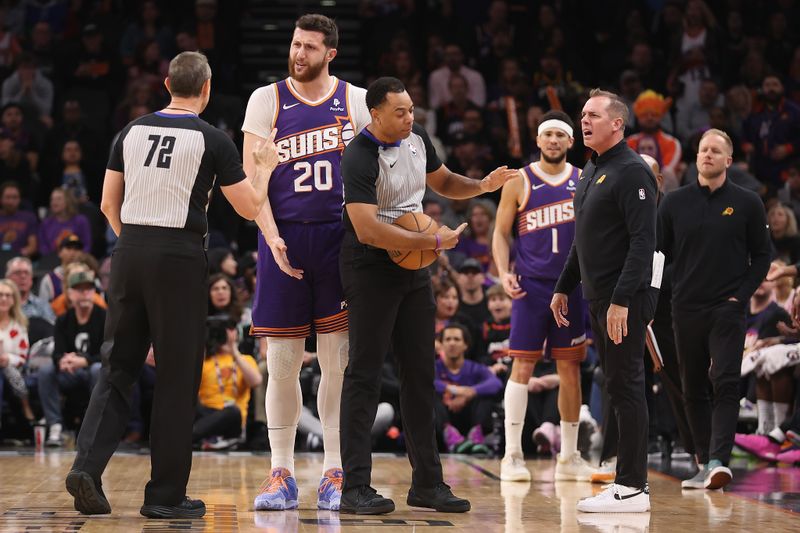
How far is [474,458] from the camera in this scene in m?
9.84

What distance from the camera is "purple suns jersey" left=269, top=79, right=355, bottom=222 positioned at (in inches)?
250

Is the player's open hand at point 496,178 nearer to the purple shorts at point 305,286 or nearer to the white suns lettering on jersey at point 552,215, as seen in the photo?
the purple shorts at point 305,286

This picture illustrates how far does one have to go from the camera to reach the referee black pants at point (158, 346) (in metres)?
5.77

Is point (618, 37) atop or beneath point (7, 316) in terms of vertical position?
atop

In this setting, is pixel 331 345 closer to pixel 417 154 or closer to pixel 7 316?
pixel 417 154

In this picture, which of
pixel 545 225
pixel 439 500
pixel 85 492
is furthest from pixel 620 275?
pixel 85 492

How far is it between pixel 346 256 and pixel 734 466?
4.53 meters

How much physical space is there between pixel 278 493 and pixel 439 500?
82 centimetres

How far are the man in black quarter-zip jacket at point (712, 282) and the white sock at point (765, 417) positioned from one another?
2.45m

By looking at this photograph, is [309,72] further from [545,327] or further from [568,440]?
[568,440]

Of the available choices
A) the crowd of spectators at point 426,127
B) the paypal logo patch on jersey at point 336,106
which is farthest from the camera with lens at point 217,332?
the paypal logo patch on jersey at point 336,106

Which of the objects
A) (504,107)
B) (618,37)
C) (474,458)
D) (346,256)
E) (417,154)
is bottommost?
(474,458)

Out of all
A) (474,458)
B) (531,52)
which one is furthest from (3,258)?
(531,52)

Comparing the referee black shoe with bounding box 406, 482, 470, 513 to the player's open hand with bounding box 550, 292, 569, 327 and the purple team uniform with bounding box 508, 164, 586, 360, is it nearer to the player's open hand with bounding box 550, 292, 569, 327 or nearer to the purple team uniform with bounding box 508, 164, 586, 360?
the player's open hand with bounding box 550, 292, 569, 327
